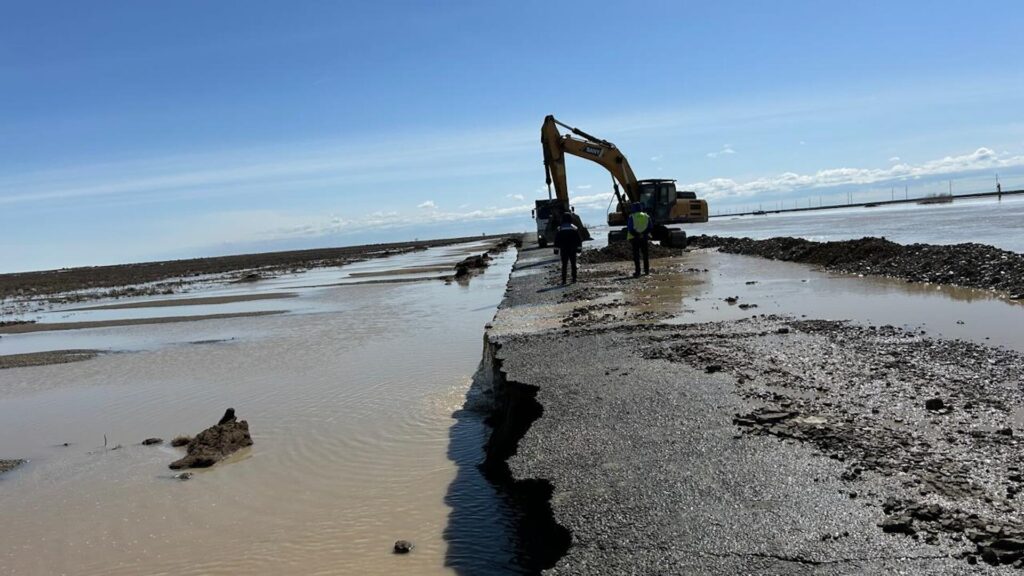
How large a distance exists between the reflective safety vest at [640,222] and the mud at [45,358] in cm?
1154

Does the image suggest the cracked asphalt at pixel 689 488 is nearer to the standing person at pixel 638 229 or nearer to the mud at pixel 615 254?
the standing person at pixel 638 229

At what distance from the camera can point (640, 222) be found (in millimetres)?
17000

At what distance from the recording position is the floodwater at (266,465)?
501 cm

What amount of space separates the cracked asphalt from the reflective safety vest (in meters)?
9.79

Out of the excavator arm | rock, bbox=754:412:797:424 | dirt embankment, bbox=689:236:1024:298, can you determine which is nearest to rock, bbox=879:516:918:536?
rock, bbox=754:412:797:424

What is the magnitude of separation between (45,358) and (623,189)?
67.4 ft

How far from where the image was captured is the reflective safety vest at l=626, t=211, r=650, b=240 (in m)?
16.9

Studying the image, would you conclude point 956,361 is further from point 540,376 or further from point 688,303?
point 688,303

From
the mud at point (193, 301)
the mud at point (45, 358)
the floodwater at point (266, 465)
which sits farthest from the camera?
the mud at point (193, 301)

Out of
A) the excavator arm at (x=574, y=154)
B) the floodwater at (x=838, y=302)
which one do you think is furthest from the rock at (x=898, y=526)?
the excavator arm at (x=574, y=154)

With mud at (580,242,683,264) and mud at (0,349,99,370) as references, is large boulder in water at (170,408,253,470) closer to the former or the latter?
mud at (0,349,99,370)

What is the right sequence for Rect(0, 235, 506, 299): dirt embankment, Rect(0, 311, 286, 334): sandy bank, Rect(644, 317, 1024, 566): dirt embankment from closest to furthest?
1. Rect(644, 317, 1024, 566): dirt embankment
2. Rect(0, 311, 286, 334): sandy bank
3. Rect(0, 235, 506, 299): dirt embankment

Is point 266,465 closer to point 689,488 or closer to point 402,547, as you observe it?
point 402,547

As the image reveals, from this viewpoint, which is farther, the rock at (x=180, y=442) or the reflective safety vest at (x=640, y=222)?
the reflective safety vest at (x=640, y=222)
